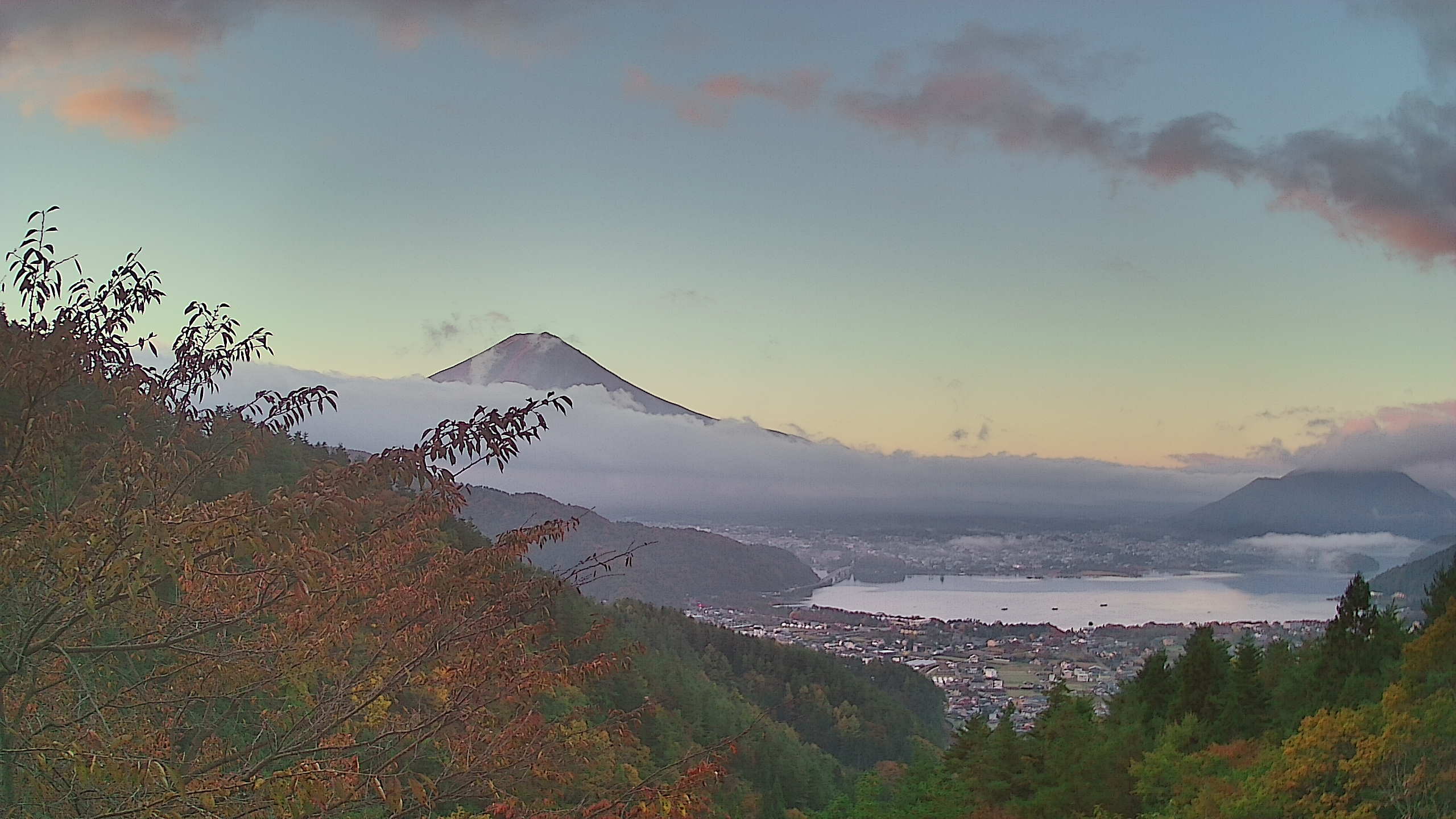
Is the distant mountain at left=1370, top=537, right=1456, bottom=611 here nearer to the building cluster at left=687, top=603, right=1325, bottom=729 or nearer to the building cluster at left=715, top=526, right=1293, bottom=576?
the building cluster at left=687, top=603, right=1325, bottom=729

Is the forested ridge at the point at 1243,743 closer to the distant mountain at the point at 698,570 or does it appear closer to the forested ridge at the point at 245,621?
the forested ridge at the point at 245,621

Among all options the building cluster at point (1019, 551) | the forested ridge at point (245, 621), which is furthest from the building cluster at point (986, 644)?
the forested ridge at point (245, 621)

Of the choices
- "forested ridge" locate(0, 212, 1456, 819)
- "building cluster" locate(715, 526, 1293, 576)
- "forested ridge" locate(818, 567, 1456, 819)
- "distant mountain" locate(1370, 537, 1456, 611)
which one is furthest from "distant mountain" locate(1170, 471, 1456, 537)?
"forested ridge" locate(0, 212, 1456, 819)

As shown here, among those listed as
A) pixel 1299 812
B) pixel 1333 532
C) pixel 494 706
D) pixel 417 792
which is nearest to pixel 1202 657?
pixel 1299 812

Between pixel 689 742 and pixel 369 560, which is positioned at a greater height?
pixel 369 560

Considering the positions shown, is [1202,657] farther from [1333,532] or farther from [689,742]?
[1333,532]

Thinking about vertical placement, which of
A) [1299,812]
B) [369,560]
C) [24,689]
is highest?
[369,560]
